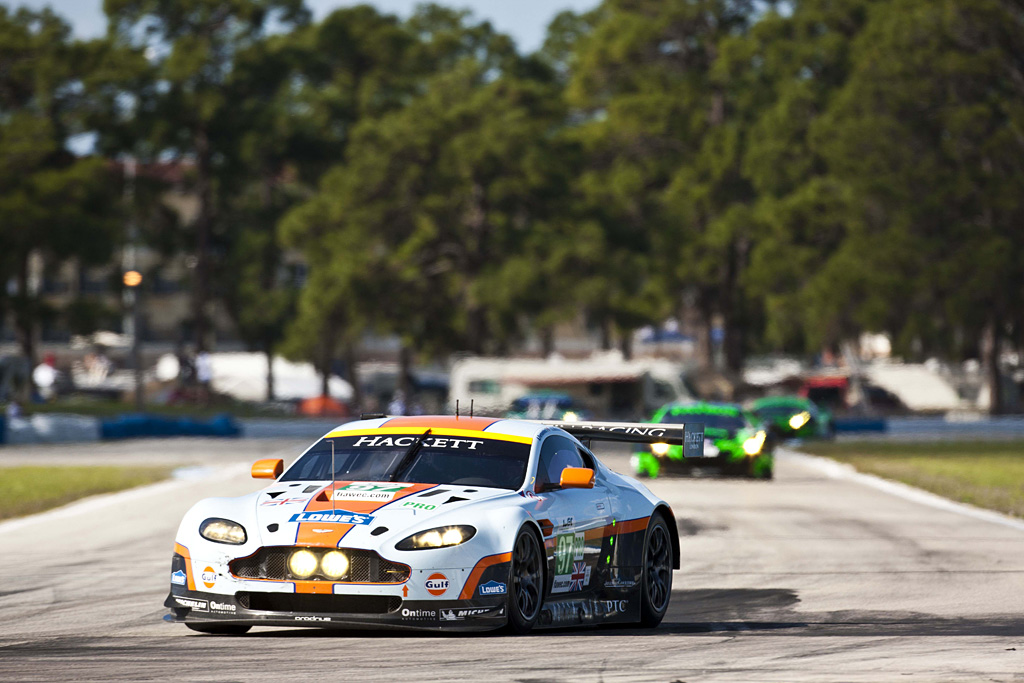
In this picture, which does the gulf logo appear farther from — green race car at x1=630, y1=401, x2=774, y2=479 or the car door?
green race car at x1=630, y1=401, x2=774, y2=479

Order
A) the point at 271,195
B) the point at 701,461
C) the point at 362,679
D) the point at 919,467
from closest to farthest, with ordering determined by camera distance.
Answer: the point at 362,679 < the point at 701,461 < the point at 919,467 < the point at 271,195

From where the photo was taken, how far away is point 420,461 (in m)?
9.98

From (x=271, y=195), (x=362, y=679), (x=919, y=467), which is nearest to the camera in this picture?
(x=362, y=679)

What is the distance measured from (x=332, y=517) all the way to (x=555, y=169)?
57.9 metres

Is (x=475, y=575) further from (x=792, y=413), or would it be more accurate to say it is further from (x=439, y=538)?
(x=792, y=413)

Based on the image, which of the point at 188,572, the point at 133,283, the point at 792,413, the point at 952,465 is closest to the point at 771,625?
the point at 188,572

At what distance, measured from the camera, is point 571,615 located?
392 inches

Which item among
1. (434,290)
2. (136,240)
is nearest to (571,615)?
(434,290)

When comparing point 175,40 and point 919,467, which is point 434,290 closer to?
point 175,40

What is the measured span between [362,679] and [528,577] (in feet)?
7.04

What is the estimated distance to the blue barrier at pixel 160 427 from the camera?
4381cm

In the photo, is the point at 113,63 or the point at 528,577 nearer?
the point at 528,577

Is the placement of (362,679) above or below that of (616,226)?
below

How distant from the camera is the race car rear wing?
447 inches
